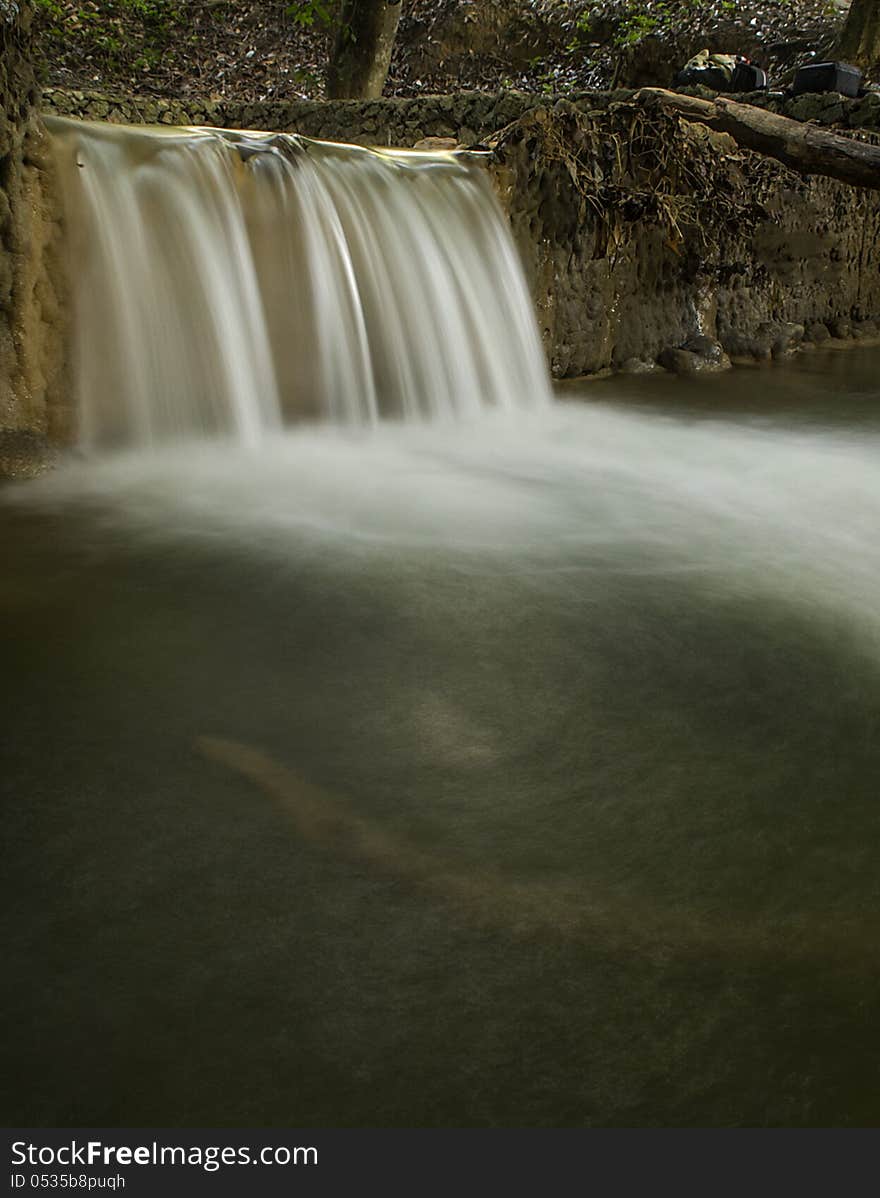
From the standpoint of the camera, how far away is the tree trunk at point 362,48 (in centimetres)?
1139

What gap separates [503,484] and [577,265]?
9.96ft

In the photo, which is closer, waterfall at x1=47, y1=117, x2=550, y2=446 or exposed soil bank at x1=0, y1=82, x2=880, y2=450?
waterfall at x1=47, y1=117, x2=550, y2=446

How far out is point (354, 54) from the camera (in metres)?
11.7

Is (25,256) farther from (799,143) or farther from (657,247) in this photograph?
(657,247)

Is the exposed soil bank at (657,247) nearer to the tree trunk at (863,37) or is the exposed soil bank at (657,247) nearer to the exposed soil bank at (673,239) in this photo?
the exposed soil bank at (673,239)

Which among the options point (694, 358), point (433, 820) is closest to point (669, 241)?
point (694, 358)

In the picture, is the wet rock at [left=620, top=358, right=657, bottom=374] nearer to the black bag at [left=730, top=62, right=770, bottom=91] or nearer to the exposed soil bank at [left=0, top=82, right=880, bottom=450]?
the exposed soil bank at [left=0, top=82, right=880, bottom=450]

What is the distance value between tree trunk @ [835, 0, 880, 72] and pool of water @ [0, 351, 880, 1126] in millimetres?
11941

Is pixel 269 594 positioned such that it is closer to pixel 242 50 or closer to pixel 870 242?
pixel 870 242

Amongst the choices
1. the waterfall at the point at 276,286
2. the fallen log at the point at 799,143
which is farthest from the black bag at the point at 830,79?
the fallen log at the point at 799,143

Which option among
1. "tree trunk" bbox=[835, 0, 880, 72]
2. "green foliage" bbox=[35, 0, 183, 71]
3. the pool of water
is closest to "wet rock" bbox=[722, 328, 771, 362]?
the pool of water

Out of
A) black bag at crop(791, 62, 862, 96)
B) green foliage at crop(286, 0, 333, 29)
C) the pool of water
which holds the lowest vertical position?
the pool of water

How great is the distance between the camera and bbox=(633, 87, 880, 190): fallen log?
166 inches

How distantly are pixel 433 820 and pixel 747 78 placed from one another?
1044 centimetres
